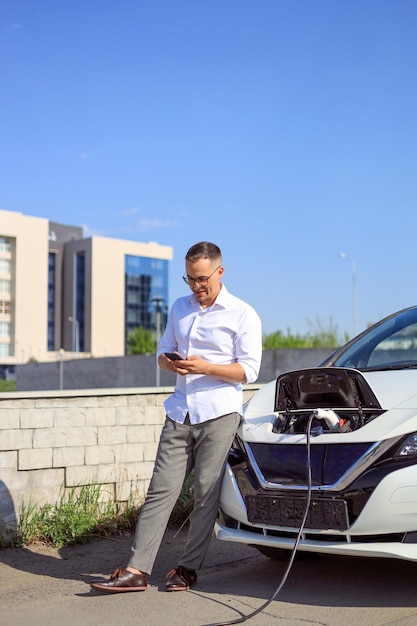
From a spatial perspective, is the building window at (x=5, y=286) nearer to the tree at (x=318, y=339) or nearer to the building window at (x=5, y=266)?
the building window at (x=5, y=266)

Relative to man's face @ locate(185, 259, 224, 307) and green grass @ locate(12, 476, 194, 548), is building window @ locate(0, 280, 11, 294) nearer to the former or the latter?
green grass @ locate(12, 476, 194, 548)

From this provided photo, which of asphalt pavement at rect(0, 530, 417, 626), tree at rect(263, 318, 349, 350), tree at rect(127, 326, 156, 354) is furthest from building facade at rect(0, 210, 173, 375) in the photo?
asphalt pavement at rect(0, 530, 417, 626)

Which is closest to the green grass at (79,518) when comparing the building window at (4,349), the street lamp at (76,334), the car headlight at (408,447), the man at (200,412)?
the man at (200,412)

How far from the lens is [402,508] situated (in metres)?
4.11

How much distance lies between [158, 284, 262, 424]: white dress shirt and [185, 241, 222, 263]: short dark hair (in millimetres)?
241

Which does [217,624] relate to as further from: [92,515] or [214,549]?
[92,515]

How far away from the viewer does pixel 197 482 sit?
4.88m

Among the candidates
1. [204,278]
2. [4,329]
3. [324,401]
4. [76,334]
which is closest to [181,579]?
[324,401]

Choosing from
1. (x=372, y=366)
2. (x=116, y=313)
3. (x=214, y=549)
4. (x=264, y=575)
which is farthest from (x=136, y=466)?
(x=116, y=313)

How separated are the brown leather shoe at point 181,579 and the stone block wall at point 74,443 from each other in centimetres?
171

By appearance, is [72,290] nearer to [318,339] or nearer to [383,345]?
[318,339]

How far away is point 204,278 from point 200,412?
77cm

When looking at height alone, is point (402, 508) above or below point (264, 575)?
above

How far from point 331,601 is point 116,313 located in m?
126
